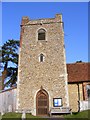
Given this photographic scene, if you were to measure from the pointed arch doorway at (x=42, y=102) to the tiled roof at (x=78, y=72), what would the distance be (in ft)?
13.6

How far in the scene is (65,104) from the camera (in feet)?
84.3

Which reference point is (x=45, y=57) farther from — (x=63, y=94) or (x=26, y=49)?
(x=63, y=94)

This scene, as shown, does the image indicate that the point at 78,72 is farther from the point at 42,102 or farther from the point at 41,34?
the point at 41,34

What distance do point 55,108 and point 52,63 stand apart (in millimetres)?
5239

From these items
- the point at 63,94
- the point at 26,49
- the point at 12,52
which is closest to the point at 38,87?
the point at 63,94

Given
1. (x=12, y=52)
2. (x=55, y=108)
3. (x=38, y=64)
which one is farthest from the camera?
(x=12, y=52)

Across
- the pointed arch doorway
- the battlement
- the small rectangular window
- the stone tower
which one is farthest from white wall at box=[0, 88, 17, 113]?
the battlement

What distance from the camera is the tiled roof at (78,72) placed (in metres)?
28.5

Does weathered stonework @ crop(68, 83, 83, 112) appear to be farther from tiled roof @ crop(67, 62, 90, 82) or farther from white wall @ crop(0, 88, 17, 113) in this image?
white wall @ crop(0, 88, 17, 113)

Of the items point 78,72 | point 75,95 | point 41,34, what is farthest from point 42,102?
point 41,34

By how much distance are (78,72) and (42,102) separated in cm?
650

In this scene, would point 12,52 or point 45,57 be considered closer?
point 45,57

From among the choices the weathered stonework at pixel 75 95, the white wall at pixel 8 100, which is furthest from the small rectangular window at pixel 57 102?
the white wall at pixel 8 100

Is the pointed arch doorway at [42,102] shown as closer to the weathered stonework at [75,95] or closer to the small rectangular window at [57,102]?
the small rectangular window at [57,102]
